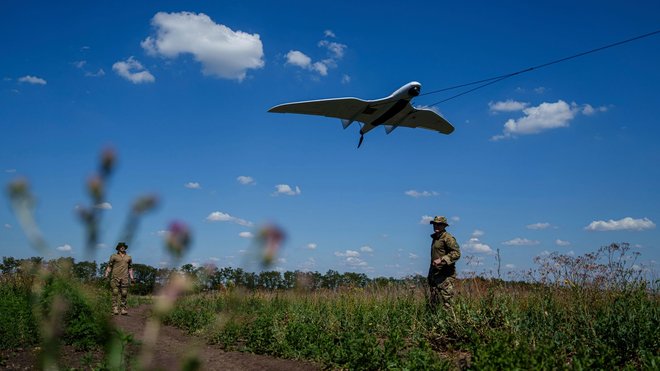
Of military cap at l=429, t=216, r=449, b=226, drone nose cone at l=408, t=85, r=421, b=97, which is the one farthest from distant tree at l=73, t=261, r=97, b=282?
drone nose cone at l=408, t=85, r=421, b=97

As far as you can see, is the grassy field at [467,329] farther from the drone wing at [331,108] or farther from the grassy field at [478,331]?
the drone wing at [331,108]

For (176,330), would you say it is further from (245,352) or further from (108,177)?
(108,177)

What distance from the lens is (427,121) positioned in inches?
695

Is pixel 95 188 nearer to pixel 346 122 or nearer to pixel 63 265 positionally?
pixel 63 265

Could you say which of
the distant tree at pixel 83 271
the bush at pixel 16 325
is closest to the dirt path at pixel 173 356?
the bush at pixel 16 325

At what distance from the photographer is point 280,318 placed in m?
8.65

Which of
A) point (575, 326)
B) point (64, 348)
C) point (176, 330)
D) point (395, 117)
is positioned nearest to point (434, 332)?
point (575, 326)

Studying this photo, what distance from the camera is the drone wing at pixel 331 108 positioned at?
14.4 meters

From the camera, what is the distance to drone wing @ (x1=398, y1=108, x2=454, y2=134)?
54.5 feet

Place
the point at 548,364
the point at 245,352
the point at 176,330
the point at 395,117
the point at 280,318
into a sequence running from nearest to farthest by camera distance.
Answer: the point at 548,364 → the point at 245,352 → the point at 280,318 → the point at 176,330 → the point at 395,117

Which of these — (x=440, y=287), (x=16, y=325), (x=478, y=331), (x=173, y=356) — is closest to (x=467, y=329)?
(x=478, y=331)

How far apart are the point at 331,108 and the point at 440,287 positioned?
342 inches

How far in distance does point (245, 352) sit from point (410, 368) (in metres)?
3.37

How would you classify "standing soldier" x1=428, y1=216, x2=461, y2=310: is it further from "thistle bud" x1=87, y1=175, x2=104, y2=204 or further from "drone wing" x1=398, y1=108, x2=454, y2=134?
"drone wing" x1=398, y1=108, x2=454, y2=134
